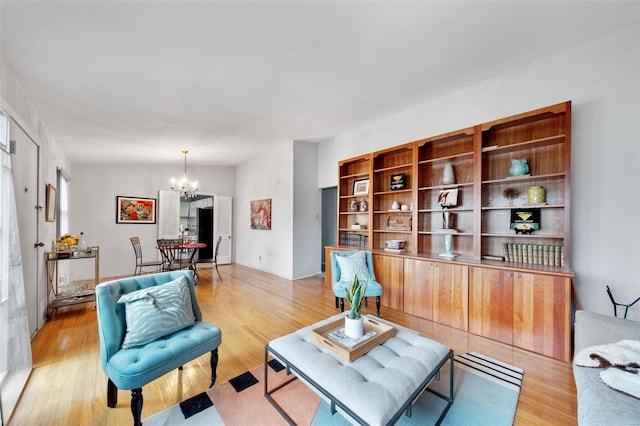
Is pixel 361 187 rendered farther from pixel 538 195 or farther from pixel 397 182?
pixel 538 195

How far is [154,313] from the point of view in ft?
5.85

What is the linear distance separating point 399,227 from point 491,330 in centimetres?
180

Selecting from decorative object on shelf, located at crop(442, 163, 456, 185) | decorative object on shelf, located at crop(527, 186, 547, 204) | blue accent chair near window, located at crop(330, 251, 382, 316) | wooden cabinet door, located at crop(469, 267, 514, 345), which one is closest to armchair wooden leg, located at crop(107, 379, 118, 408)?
blue accent chair near window, located at crop(330, 251, 382, 316)

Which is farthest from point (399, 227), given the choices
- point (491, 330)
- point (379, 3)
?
point (379, 3)

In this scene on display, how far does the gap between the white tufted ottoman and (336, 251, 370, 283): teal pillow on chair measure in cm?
154

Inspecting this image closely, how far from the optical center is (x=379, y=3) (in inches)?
74.5

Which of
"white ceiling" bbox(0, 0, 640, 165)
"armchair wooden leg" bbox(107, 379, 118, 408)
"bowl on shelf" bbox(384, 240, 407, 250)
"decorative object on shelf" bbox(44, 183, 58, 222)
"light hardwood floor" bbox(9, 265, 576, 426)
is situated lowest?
"light hardwood floor" bbox(9, 265, 576, 426)

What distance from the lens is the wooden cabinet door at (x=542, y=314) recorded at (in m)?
2.30

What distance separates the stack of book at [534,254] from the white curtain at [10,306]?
174 inches

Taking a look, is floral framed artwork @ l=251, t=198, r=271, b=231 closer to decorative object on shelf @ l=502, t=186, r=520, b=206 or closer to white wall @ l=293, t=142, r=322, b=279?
white wall @ l=293, t=142, r=322, b=279

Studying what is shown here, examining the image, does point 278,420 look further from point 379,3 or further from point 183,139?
point 183,139

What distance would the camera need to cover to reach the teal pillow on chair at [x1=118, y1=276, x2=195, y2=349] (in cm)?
171

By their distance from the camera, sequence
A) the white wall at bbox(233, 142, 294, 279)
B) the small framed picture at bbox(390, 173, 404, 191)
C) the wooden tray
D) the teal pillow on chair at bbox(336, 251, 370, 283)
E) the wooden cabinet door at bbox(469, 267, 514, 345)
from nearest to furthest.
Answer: the wooden tray, the wooden cabinet door at bbox(469, 267, 514, 345), the teal pillow on chair at bbox(336, 251, 370, 283), the small framed picture at bbox(390, 173, 404, 191), the white wall at bbox(233, 142, 294, 279)

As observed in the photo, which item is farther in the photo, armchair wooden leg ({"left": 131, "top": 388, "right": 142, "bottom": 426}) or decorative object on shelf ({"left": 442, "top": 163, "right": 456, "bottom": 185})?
decorative object on shelf ({"left": 442, "top": 163, "right": 456, "bottom": 185})
